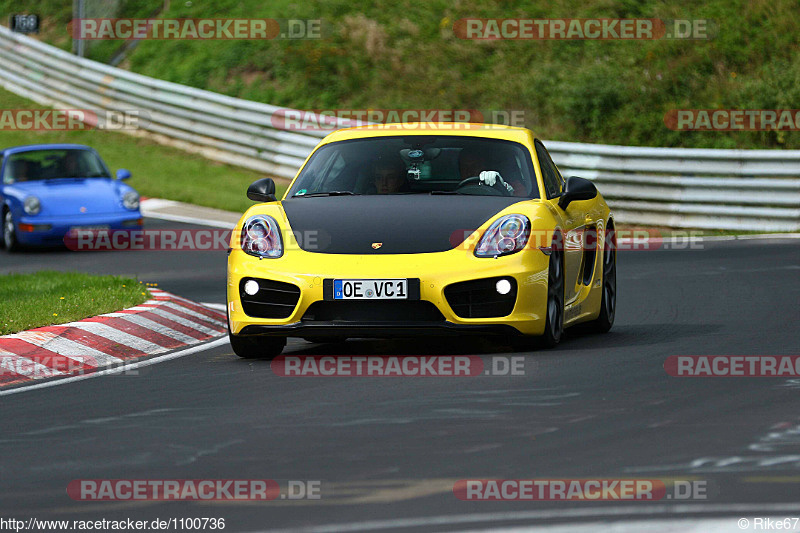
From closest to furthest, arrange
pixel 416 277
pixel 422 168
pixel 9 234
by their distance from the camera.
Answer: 1. pixel 416 277
2. pixel 422 168
3. pixel 9 234

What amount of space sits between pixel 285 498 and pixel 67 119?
2509 cm

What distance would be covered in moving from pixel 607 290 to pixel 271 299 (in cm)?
276

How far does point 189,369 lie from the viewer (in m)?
8.82

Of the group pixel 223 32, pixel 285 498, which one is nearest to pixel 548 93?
pixel 223 32

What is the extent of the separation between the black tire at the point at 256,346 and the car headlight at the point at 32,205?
10.2m

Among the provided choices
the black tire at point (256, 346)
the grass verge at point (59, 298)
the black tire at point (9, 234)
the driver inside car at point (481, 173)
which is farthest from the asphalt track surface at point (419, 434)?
the black tire at point (9, 234)

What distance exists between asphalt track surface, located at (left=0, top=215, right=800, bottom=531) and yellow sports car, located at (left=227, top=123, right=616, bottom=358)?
12.8 inches

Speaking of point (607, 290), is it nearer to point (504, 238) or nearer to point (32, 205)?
point (504, 238)

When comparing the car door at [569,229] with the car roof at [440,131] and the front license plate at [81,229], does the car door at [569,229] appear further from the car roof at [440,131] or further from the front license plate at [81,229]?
the front license plate at [81,229]

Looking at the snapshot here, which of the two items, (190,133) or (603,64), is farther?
(190,133)

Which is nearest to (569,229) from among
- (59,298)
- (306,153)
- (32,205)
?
(59,298)

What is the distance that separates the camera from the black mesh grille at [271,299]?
8664 mm

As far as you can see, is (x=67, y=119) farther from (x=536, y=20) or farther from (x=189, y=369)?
(x=189, y=369)

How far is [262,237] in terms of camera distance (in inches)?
354
